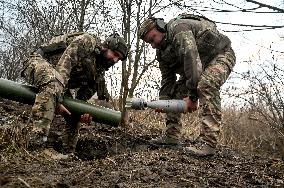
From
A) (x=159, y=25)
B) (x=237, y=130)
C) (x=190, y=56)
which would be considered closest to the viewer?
(x=190, y=56)

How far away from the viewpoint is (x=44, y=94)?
359cm

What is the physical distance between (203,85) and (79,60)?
1.37m

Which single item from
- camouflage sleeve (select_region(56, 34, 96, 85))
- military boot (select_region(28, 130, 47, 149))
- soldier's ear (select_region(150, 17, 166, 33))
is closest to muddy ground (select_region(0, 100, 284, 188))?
military boot (select_region(28, 130, 47, 149))

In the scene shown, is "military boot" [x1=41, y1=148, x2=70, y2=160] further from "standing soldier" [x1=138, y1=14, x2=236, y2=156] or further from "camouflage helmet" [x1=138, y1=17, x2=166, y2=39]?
"camouflage helmet" [x1=138, y1=17, x2=166, y2=39]

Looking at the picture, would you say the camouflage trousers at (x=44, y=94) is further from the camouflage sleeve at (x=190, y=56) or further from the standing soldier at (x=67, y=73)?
the camouflage sleeve at (x=190, y=56)

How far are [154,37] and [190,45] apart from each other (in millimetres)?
486

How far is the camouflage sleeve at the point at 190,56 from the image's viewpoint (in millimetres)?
3717

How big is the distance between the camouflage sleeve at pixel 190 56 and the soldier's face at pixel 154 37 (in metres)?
0.26

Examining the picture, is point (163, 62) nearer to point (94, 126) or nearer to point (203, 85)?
point (203, 85)

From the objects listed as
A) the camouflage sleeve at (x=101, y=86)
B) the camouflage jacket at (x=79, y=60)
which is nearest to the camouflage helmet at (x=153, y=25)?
the camouflage jacket at (x=79, y=60)

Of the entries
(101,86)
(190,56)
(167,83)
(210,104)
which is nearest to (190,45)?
(190,56)

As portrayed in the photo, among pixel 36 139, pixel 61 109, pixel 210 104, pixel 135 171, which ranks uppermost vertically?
pixel 210 104

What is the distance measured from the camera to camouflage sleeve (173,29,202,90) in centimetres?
372

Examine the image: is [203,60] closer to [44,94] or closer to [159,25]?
[159,25]
